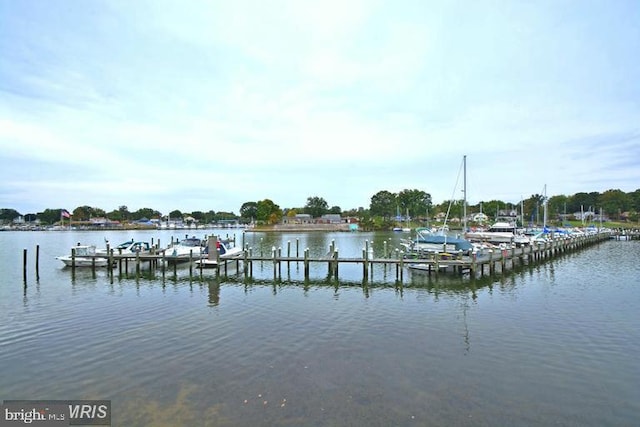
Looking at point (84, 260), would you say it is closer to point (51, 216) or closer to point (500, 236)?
point (500, 236)

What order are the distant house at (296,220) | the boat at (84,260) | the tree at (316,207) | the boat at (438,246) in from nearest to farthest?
the boat at (84,260) → the boat at (438,246) → the distant house at (296,220) → the tree at (316,207)

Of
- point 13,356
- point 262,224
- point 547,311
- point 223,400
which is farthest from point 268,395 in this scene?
point 262,224

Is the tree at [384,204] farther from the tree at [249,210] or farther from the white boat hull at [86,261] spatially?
the white boat hull at [86,261]

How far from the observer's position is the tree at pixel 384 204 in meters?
143

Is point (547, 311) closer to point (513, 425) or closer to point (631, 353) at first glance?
point (631, 353)

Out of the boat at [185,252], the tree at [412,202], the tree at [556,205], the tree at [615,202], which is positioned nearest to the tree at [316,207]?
the tree at [412,202]

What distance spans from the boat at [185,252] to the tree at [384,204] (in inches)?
4328

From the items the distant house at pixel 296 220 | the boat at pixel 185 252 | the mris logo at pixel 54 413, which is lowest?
the mris logo at pixel 54 413

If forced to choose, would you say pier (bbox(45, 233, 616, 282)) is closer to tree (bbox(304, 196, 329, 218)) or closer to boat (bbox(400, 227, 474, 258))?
boat (bbox(400, 227, 474, 258))

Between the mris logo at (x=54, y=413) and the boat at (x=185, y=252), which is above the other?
the boat at (x=185, y=252)

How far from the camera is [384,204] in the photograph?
145 meters

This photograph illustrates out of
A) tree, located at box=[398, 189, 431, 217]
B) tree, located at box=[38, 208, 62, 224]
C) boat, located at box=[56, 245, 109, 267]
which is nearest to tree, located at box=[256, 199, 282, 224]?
tree, located at box=[398, 189, 431, 217]

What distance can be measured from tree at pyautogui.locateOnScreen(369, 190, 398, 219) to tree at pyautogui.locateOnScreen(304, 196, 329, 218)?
21.6 meters

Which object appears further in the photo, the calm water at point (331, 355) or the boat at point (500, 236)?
the boat at point (500, 236)
